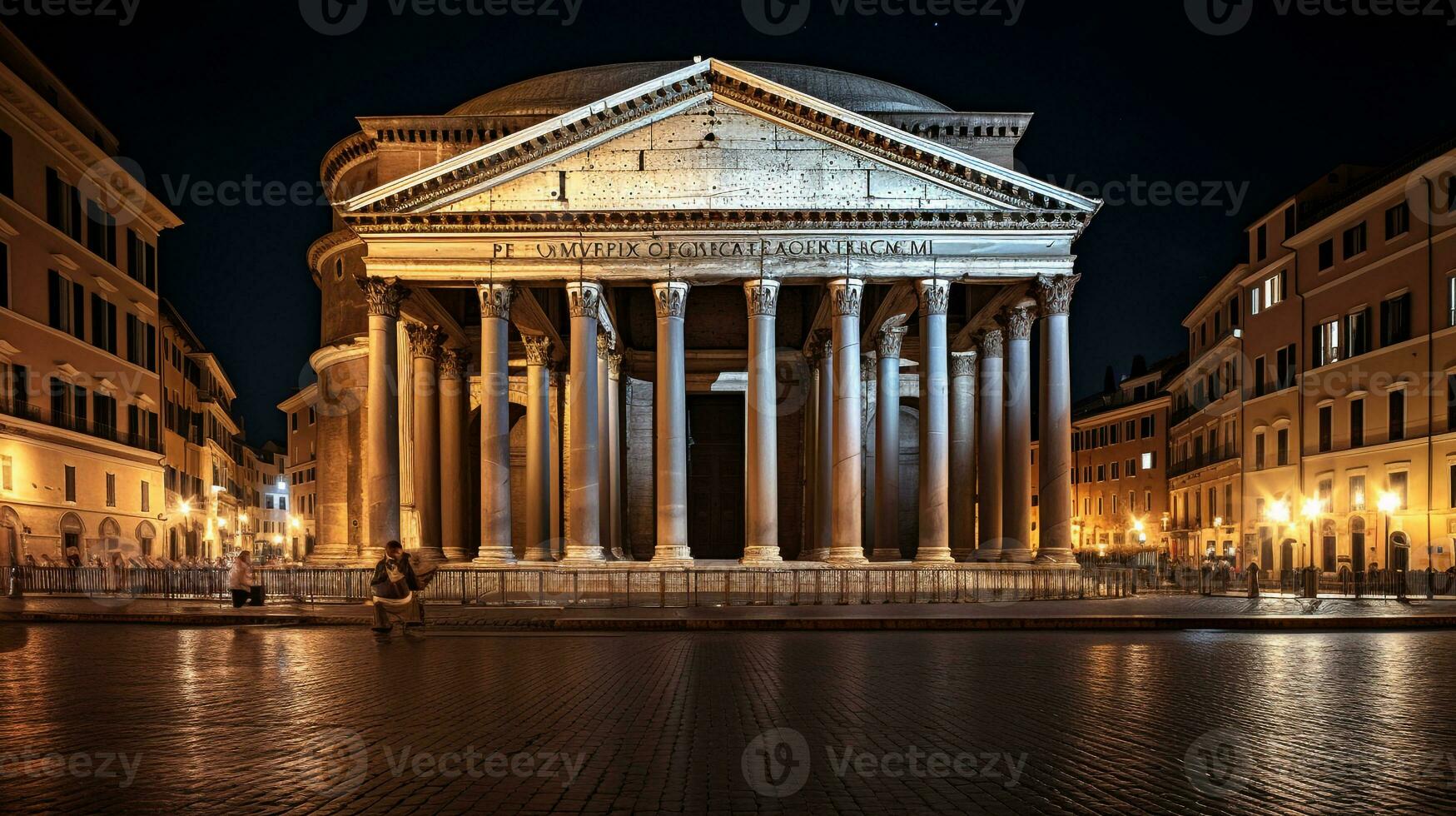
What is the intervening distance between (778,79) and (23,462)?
31.3 metres

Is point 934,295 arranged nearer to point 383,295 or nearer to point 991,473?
point 991,473

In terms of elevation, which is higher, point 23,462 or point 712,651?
point 23,462

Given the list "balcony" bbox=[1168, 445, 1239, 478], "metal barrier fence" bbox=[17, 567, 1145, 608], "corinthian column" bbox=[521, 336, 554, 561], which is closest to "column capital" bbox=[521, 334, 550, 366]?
"corinthian column" bbox=[521, 336, 554, 561]

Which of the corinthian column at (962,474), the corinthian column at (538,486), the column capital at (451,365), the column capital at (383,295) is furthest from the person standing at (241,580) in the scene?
the corinthian column at (962,474)

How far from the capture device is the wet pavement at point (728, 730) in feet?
24.8

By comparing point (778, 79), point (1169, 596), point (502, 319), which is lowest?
point (1169, 596)

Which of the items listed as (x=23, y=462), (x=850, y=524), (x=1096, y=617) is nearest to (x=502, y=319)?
(x=850, y=524)

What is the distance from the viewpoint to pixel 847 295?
33.5 meters

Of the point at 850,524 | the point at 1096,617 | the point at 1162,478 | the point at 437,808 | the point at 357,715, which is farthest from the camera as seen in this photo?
the point at 1162,478

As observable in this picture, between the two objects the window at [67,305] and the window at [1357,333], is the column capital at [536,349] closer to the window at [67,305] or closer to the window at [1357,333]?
the window at [67,305]

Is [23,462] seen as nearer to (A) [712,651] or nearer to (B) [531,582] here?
(B) [531,582]

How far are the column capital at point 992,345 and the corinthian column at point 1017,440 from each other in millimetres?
2561

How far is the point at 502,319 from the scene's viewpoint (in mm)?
34094

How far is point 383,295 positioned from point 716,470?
1897cm
